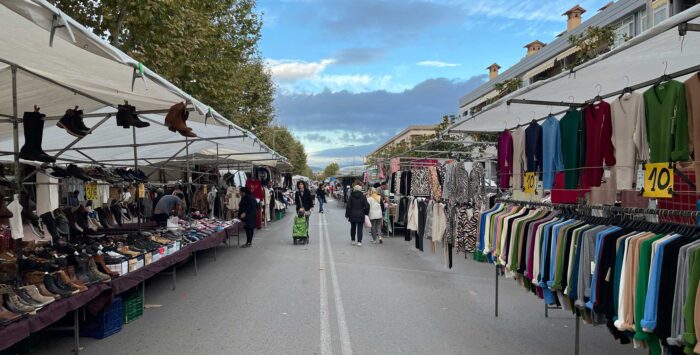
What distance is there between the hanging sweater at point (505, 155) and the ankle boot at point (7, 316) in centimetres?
554

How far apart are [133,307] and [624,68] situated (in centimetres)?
632

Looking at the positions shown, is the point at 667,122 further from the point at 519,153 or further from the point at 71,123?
the point at 71,123

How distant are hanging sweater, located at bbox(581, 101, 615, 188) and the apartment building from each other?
621 cm

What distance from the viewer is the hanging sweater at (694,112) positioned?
3.30 m

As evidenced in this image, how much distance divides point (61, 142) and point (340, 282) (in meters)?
6.15

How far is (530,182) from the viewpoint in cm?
557

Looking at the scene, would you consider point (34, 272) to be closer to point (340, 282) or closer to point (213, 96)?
point (340, 282)

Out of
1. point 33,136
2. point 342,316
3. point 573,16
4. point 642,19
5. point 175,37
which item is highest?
point 573,16

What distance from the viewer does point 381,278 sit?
866 cm

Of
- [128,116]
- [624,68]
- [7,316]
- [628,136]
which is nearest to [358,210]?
[128,116]

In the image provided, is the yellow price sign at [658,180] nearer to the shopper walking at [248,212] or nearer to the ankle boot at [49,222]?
the ankle boot at [49,222]

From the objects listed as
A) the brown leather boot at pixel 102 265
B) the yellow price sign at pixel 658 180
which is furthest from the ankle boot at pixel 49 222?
the yellow price sign at pixel 658 180

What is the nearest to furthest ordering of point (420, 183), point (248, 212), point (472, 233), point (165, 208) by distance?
1. point (472, 233)
2. point (165, 208)
3. point (420, 183)
4. point (248, 212)

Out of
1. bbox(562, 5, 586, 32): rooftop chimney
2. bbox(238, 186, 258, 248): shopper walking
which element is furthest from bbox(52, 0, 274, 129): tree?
bbox(562, 5, 586, 32): rooftop chimney
